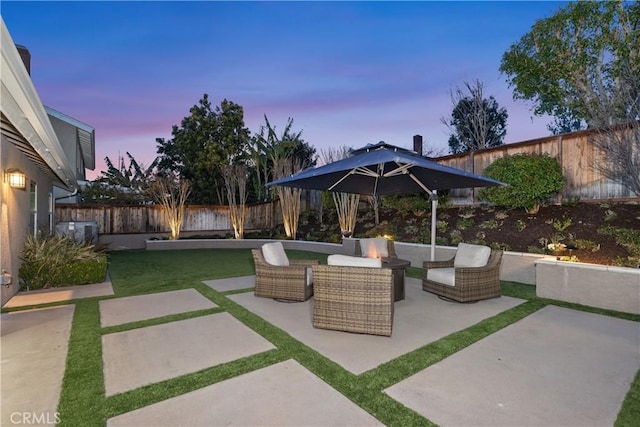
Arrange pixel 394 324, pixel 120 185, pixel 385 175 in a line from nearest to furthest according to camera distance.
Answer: pixel 394 324
pixel 385 175
pixel 120 185

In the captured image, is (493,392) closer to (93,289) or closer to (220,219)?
(93,289)

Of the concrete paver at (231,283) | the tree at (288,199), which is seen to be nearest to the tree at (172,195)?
the tree at (288,199)

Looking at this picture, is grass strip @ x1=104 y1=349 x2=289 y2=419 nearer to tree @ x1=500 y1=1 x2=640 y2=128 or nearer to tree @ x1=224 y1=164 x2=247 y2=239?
tree @ x1=500 y1=1 x2=640 y2=128

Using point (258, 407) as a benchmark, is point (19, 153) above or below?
above

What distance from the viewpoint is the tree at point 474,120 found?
17203mm

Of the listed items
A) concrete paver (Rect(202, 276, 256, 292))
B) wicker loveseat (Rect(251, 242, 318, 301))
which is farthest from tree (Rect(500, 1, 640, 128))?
concrete paver (Rect(202, 276, 256, 292))

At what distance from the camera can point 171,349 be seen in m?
3.19

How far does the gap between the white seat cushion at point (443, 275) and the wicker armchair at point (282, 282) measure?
2026mm

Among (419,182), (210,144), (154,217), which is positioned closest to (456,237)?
(419,182)

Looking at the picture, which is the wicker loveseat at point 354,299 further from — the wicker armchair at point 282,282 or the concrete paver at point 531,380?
the wicker armchair at point 282,282

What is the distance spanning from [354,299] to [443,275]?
2.19 meters

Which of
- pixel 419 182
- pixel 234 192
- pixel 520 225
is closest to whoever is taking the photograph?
pixel 419 182

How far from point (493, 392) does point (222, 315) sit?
129 inches

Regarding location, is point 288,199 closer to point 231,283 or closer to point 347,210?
point 347,210
